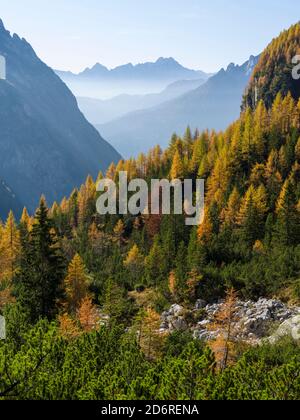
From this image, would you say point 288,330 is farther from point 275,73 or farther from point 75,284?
point 275,73

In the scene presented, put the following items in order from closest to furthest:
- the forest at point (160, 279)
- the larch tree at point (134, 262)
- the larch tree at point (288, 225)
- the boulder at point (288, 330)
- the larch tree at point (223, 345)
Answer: the forest at point (160, 279) → the larch tree at point (223, 345) → the boulder at point (288, 330) → the larch tree at point (288, 225) → the larch tree at point (134, 262)

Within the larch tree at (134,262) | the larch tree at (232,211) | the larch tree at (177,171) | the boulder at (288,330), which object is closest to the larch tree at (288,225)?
the larch tree at (232,211)

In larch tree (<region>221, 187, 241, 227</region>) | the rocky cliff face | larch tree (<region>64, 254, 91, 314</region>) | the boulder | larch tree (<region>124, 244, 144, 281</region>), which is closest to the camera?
the boulder

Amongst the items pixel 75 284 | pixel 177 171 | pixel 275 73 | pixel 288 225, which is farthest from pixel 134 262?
pixel 275 73

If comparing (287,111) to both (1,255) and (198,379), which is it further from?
(198,379)

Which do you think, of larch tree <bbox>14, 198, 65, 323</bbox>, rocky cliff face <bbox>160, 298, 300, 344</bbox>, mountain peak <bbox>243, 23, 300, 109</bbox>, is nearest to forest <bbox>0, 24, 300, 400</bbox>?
larch tree <bbox>14, 198, 65, 323</bbox>

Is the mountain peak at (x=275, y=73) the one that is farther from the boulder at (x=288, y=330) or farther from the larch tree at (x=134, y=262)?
the boulder at (x=288, y=330)

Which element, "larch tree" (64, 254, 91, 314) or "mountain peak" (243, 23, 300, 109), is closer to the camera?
"larch tree" (64, 254, 91, 314)

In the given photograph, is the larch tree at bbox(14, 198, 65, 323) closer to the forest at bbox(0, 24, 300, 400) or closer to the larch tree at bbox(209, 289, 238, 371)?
the forest at bbox(0, 24, 300, 400)

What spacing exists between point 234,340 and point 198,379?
2189 centimetres

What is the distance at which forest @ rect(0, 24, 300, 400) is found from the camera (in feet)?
66.1

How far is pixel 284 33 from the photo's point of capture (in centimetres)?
16700

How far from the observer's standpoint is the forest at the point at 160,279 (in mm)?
20156

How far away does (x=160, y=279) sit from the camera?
63750 millimetres
